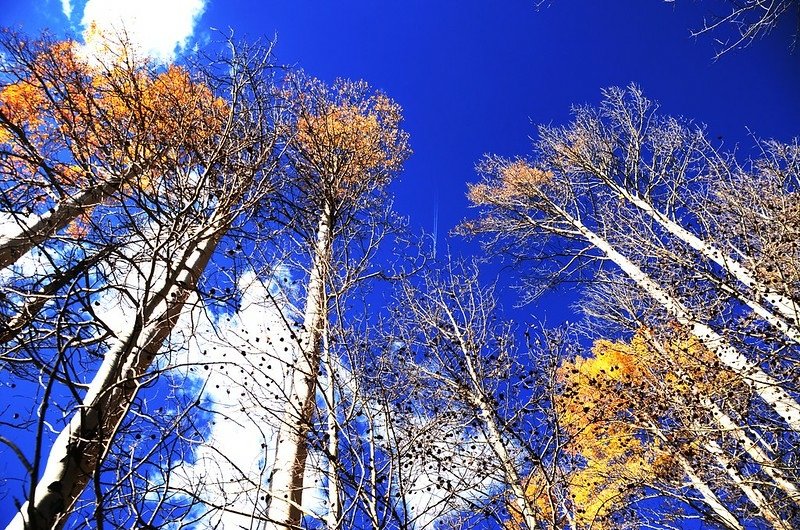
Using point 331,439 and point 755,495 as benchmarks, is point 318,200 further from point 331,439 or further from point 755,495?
point 755,495

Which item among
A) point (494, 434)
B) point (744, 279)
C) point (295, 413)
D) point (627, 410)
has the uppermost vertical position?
point (744, 279)

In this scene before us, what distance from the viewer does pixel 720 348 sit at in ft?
19.9

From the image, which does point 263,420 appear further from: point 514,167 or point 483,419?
point 514,167

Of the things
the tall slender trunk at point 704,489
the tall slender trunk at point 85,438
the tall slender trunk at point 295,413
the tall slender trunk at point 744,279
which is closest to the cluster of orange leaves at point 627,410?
the tall slender trunk at point 704,489

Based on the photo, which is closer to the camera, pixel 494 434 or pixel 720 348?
pixel 494 434

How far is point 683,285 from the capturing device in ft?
20.5

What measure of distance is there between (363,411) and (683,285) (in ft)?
18.6

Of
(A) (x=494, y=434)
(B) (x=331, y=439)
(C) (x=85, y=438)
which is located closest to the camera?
(C) (x=85, y=438)

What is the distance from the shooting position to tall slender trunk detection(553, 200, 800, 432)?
16.2 feet

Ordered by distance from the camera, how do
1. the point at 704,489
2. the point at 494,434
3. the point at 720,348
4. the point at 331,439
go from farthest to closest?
Result: the point at 704,489, the point at 720,348, the point at 494,434, the point at 331,439

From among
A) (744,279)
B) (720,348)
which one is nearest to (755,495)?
(720,348)

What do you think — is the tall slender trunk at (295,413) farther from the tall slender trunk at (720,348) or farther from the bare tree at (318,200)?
the tall slender trunk at (720,348)

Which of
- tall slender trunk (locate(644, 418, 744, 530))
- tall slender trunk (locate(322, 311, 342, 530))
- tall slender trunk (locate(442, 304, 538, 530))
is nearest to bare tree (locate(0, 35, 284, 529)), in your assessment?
tall slender trunk (locate(322, 311, 342, 530))

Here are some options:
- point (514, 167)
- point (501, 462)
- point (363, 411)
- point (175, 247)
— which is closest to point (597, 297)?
point (514, 167)
